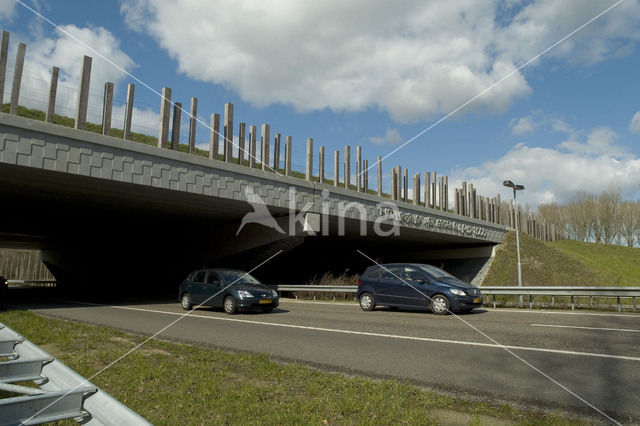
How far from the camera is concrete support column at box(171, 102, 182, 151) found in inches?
692

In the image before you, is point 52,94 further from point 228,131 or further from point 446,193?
point 446,193

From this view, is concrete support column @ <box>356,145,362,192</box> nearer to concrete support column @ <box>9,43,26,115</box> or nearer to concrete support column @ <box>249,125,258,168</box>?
concrete support column @ <box>249,125,258,168</box>

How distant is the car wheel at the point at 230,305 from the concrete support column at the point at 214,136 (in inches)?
273

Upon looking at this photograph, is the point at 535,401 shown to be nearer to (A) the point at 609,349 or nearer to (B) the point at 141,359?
(A) the point at 609,349

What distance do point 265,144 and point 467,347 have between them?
15725 mm

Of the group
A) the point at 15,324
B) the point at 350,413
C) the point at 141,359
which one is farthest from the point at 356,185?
the point at 350,413

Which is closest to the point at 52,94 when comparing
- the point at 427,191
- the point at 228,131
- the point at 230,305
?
the point at 228,131

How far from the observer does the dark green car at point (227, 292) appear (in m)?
14.0

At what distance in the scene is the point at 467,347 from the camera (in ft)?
25.0

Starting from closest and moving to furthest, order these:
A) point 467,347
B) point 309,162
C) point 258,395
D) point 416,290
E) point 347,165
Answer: point 258,395, point 467,347, point 416,290, point 309,162, point 347,165

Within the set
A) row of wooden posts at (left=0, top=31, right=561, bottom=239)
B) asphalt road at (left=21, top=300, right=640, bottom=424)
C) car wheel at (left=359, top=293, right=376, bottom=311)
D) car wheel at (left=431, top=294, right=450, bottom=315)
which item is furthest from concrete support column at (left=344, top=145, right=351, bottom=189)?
asphalt road at (left=21, top=300, right=640, bottom=424)

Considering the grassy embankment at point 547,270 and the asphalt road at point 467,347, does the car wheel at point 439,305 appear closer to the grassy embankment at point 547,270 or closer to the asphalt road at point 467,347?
the asphalt road at point 467,347

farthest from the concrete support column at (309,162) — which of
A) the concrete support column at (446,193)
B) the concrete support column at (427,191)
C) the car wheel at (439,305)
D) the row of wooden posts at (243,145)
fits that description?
the concrete support column at (446,193)

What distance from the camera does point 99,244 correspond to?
1368 inches
